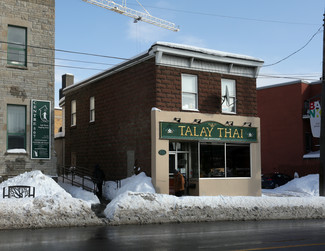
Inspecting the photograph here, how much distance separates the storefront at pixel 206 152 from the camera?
73.8 ft

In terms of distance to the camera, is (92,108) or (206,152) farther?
(92,108)

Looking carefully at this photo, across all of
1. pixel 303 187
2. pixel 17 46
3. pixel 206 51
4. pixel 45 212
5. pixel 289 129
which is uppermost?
pixel 206 51

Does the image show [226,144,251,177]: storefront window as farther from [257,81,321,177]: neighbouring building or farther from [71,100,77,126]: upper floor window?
[257,81,321,177]: neighbouring building

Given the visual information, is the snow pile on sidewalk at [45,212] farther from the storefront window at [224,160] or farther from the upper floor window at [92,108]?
the upper floor window at [92,108]

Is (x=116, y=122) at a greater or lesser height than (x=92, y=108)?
lesser

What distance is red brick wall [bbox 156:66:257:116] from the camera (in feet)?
75.1

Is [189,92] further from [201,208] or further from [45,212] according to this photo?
[45,212]

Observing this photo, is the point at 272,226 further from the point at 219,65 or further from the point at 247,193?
the point at 219,65

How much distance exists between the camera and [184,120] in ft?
76.5

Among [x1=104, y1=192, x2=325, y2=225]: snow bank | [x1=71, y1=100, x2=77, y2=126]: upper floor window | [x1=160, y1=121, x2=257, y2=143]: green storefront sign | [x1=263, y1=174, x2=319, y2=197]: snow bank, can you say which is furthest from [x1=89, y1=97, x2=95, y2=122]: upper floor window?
[x1=263, y1=174, x2=319, y2=197]: snow bank

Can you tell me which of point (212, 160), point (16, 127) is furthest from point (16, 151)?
point (212, 160)

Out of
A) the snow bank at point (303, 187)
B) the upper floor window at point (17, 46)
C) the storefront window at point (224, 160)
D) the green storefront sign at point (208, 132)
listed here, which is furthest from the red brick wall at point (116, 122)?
the snow bank at point (303, 187)

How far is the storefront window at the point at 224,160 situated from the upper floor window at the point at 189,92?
2237 millimetres

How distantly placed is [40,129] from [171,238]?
39.0ft
